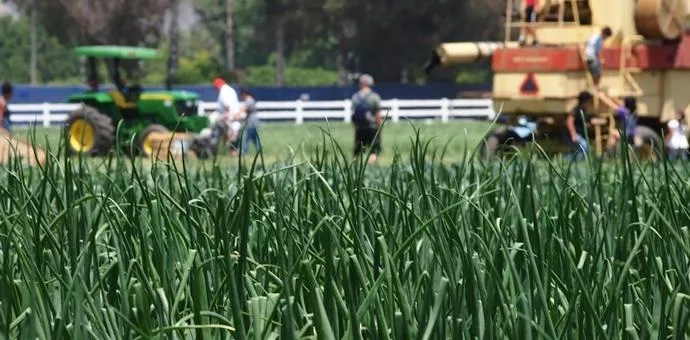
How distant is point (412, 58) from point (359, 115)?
39.3 m

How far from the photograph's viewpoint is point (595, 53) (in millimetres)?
15617

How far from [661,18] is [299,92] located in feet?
108

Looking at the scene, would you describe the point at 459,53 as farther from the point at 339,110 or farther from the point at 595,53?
the point at 339,110

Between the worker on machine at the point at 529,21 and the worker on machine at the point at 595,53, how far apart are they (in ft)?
3.14

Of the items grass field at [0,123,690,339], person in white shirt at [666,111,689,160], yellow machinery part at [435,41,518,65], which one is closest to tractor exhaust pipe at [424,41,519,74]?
yellow machinery part at [435,41,518,65]

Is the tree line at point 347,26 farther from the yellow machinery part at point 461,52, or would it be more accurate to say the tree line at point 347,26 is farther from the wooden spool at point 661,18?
the wooden spool at point 661,18

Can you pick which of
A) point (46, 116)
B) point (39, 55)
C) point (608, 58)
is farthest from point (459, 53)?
point (39, 55)

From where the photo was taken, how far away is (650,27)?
16.1 metres

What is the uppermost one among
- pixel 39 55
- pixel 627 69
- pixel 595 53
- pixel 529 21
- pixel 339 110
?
pixel 529 21

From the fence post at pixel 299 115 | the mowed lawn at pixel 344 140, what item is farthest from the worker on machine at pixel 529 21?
the fence post at pixel 299 115

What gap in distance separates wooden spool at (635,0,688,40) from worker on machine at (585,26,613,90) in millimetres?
449

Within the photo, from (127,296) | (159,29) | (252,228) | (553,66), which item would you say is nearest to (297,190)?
(252,228)

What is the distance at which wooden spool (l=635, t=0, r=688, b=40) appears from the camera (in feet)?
52.6

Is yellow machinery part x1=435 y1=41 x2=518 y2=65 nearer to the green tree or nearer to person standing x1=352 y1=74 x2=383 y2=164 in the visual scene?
person standing x1=352 y1=74 x2=383 y2=164
